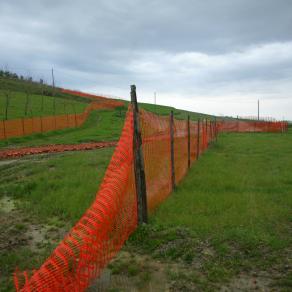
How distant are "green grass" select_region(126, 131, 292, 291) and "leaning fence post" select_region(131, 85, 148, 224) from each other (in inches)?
10.6

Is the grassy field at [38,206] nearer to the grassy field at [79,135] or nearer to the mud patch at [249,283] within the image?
the mud patch at [249,283]

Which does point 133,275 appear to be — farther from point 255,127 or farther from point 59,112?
point 59,112

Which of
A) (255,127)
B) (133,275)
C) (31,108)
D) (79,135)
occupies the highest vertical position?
(31,108)

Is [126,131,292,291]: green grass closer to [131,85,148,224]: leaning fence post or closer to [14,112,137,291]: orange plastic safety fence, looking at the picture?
[131,85,148,224]: leaning fence post

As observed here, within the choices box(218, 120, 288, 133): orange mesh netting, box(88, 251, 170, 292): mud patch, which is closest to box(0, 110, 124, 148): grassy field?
box(218, 120, 288, 133): orange mesh netting

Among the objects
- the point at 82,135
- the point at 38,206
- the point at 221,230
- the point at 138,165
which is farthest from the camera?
the point at 82,135

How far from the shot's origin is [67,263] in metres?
3.94

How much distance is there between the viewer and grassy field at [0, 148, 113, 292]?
5.71 meters

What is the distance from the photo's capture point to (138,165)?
20.8 ft

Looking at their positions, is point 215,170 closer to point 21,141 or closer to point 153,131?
point 153,131

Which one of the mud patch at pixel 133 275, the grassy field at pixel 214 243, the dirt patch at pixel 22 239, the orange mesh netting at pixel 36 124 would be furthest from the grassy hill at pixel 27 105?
the mud patch at pixel 133 275

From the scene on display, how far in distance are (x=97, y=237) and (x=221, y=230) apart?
Answer: 232 centimetres

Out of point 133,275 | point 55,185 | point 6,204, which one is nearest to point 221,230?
point 133,275

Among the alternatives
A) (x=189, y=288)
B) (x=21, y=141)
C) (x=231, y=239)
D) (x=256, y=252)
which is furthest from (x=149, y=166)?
(x=21, y=141)
